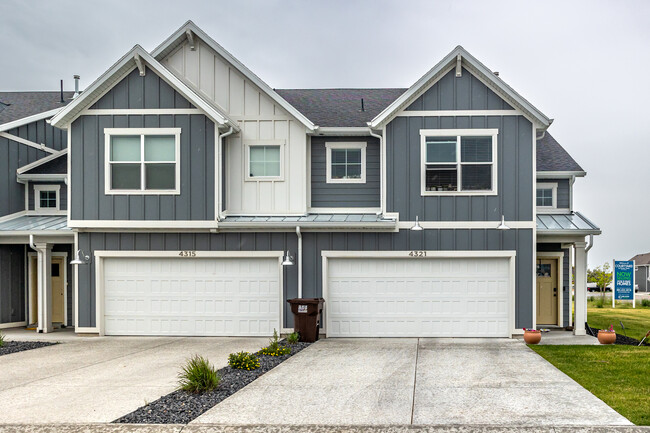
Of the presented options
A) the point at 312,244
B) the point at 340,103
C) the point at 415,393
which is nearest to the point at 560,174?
the point at 340,103

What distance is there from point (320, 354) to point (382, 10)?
10234 millimetres

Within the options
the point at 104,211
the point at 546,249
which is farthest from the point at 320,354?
the point at 546,249

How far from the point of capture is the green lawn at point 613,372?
8453 mm

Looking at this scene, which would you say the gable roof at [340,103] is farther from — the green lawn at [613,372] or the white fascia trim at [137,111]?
the green lawn at [613,372]

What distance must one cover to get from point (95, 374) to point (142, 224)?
566cm

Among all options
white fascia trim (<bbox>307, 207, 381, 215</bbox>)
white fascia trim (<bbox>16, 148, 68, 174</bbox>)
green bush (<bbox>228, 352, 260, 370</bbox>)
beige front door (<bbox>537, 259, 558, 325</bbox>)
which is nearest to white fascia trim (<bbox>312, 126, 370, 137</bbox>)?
white fascia trim (<bbox>307, 207, 381, 215</bbox>)

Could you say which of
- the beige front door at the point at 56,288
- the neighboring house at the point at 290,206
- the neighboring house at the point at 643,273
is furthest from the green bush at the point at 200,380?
the neighboring house at the point at 643,273

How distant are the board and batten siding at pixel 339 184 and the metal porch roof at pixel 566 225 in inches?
176

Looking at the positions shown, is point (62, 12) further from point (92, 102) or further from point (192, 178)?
point (192, 178)

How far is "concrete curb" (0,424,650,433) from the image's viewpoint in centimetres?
730

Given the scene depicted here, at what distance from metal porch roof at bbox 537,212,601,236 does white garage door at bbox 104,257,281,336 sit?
6.94 metres

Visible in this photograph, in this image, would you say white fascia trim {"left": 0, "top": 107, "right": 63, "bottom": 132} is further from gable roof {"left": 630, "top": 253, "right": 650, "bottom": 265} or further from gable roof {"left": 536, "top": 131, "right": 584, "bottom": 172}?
gable roof {"left": 630, "top": 253, "right": 650, "bottom": 265}

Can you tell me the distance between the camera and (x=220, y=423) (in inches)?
302

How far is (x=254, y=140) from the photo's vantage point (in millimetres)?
16766
